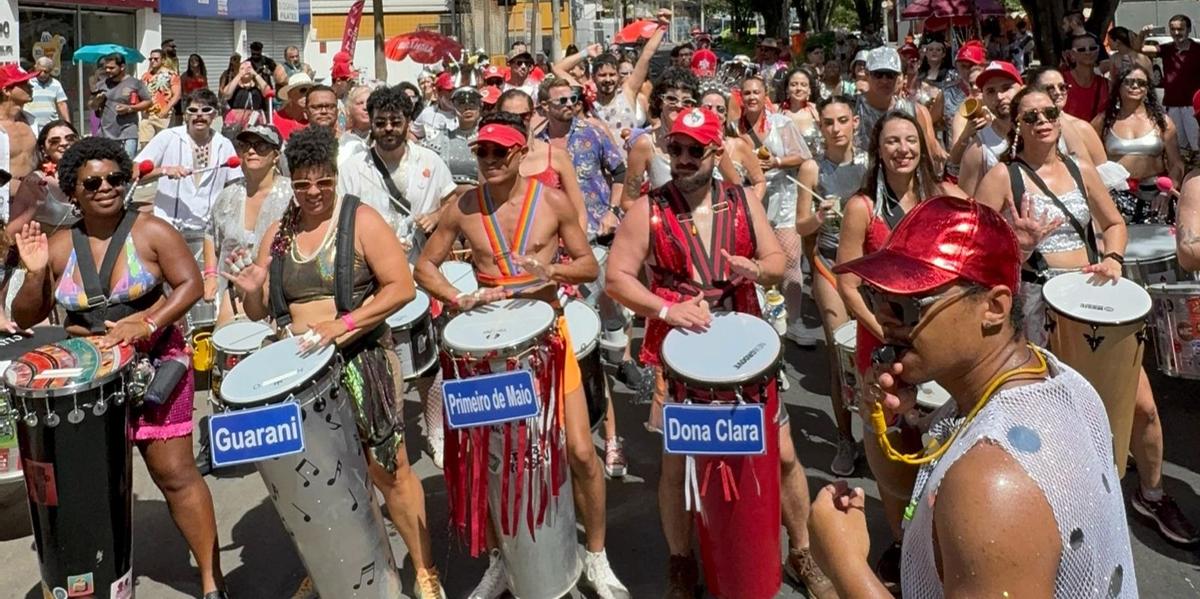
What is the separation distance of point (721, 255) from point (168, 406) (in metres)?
2.09

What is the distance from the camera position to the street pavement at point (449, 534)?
4.31 metres

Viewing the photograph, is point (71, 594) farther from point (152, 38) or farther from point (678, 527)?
point (152, 38)

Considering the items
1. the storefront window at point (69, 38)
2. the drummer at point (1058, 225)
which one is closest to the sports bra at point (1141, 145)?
the drummer at point (1058, 225)

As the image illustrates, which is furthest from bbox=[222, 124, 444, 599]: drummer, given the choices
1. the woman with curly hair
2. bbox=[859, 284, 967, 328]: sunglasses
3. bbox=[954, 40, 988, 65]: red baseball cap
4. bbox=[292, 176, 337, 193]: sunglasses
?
bbox=[954, 40, 988, 65]: red baseball cap

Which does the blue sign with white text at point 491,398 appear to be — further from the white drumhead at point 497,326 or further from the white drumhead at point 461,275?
the white drumhead at point 461,275

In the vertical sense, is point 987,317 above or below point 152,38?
below

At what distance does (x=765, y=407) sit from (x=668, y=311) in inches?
19.2

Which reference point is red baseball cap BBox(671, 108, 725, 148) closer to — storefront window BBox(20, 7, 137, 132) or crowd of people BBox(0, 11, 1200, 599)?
crowd of people BBox(0, 11, 1200, 599)

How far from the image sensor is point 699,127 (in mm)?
4012

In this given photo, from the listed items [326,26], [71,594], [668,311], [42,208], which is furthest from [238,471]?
[326,26]

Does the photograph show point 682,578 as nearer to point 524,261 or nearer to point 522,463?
point 522,463

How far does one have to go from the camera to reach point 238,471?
566 cm

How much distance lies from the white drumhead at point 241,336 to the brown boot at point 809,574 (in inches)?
97.0

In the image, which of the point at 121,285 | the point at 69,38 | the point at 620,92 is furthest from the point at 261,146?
the point at 69,38
